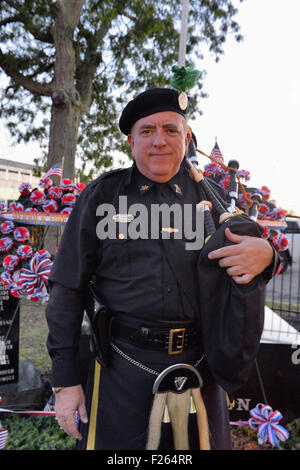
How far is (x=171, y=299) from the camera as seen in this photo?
59.0 inches

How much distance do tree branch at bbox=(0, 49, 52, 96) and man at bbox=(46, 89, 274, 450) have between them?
7492 millimetres

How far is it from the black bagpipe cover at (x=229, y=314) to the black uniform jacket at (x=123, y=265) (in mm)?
112

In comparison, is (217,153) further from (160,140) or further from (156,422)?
(156,422)

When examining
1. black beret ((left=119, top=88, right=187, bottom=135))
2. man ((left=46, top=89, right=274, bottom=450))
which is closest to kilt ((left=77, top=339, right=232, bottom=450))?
man ((left=46, top=89, right=274, bottom=450))

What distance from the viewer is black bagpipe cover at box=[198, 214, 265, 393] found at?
1.34 m

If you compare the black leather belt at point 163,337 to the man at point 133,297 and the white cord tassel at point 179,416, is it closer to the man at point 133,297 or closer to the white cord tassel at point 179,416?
the man at point 133,297

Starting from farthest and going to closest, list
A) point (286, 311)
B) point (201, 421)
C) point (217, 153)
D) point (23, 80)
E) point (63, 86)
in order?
point (23, 80)
point (63, 86)
point (286, 311)
point (217, 153)
point (201, 421)

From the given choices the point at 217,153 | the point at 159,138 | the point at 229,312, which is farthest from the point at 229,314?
the point at 217,153

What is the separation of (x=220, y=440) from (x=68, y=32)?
826cm

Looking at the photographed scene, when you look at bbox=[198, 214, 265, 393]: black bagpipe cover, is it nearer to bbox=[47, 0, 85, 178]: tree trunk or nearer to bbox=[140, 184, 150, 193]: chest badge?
bbox=[140, 184, 150, 193]: chest badge

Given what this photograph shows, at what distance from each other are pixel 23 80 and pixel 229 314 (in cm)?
873

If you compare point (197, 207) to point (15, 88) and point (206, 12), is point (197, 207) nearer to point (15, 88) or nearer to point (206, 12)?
point (206, 12)

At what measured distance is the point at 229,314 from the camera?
138cm

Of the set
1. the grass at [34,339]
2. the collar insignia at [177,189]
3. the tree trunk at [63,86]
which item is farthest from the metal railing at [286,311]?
the tree trunk at [63,86]
